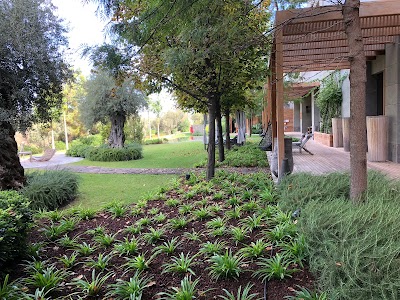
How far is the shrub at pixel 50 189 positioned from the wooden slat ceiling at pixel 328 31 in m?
5.39

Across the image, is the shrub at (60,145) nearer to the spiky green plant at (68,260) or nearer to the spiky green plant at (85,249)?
the spiky green plant at (85,249)

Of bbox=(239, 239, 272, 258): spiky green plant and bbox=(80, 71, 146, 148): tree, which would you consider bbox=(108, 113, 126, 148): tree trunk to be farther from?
bbox=(239, 239, 272, 258): spiky green plant

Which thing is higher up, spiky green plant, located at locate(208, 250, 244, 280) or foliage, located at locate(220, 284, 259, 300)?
spiky green plant, located at locate(208, 250, 244, 280)

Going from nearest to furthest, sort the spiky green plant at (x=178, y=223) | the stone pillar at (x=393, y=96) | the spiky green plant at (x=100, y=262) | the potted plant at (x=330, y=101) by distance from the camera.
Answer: the spiky green plant at (x=100, y=262) → the spiky green plant at (x=178, y=223) → the stone pillar at (x=393, y=96) → the potted plant at (x=330, y=101)

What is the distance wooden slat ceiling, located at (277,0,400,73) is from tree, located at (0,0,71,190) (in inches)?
185

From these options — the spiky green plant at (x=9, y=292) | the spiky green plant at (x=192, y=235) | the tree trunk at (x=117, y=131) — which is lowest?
the spiky green plant at (x=9, y=292)

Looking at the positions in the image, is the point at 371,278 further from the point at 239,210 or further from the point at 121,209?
the point at 121,209

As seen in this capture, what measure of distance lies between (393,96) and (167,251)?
23.3 feet

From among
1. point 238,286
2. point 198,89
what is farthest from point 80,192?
point 238,286

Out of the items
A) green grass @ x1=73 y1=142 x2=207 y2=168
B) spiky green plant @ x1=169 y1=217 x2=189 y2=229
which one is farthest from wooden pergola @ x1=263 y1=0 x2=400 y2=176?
green grass @ x1=73 y1=142 x2=207 y2=168

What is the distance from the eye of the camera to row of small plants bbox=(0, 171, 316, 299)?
2.67m

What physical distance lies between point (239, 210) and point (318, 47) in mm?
5921

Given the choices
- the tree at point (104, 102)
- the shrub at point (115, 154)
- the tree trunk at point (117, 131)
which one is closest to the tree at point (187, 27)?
the tree at point (104, 102)

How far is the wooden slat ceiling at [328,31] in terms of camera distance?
5.25 metres
